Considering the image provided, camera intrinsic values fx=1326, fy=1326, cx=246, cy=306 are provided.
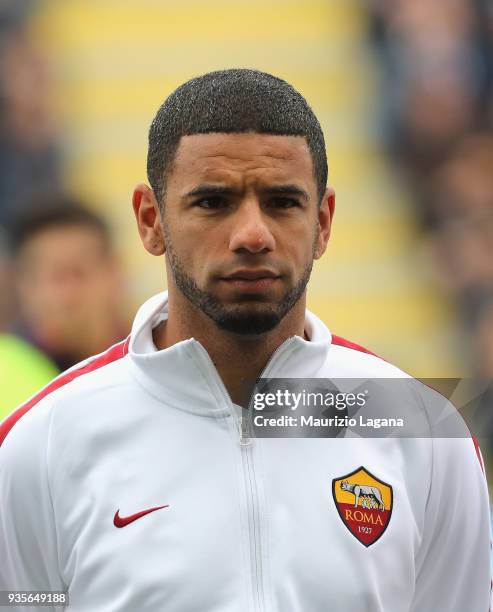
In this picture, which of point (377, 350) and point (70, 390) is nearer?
point (70, 390)

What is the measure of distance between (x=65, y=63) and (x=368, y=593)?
6.75 metres

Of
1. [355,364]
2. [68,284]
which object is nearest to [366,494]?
[355,364]

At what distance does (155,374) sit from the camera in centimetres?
261

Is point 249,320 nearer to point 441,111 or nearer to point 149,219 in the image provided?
point 149,219

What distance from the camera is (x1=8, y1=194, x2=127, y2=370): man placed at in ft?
16.3

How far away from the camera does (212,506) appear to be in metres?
2.48

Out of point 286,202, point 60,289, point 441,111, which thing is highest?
point 441,111

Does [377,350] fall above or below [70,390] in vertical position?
above

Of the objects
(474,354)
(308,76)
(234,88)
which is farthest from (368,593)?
(308,76)

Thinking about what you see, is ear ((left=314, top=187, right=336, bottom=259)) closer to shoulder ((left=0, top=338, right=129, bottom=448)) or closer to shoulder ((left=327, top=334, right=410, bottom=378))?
shoulder ((left=327, top=334, right=410, bottom=378))

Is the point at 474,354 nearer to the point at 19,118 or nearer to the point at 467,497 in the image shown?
the point at 19,118

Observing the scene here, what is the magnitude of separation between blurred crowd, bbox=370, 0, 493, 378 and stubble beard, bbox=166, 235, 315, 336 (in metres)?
5.11

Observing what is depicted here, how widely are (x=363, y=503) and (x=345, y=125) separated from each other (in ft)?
20.7

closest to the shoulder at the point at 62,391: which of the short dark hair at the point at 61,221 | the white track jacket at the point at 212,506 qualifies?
the white track jacket at the point at 212,506
